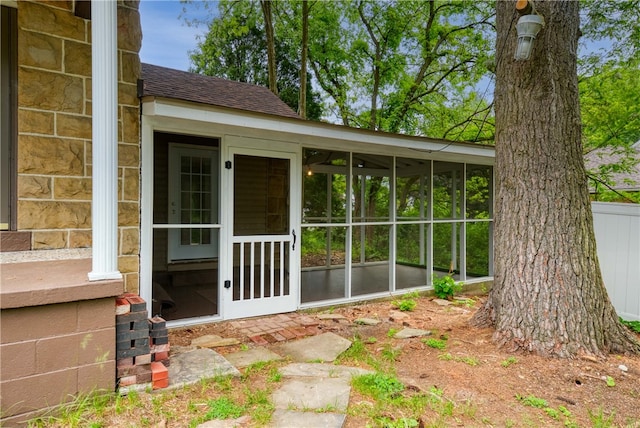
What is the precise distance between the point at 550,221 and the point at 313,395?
8.12 ft

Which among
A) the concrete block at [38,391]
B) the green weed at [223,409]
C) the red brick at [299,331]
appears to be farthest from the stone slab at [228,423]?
the red brick at [299,331]

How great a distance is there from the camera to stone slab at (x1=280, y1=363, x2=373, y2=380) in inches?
110

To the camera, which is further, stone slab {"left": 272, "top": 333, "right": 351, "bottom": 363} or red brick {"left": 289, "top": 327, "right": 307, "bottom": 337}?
red brick {"left": 289, "top": 327, "right": 307, "bottom": 337}

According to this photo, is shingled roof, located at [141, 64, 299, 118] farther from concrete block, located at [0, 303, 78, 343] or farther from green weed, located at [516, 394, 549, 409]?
green weed, located at [516, 394, 549, 409]

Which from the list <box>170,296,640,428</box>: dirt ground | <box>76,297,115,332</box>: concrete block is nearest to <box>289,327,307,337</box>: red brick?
<box>170,296,640,428</box>: dirt ground

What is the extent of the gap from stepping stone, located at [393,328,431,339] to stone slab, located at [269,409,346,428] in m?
1.76

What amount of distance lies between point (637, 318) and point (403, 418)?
12.3 feet

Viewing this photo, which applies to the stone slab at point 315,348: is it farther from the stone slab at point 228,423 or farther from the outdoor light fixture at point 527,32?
the outdoor light fixture at point 527,32

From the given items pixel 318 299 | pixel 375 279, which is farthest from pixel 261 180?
pixel 375 279

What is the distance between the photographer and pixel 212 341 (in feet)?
11.7

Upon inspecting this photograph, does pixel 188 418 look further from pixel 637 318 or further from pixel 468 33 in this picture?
pixel 468 33

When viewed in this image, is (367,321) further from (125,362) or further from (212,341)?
(125,362)

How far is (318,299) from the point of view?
17.4 feet

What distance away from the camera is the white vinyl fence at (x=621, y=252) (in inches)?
167
